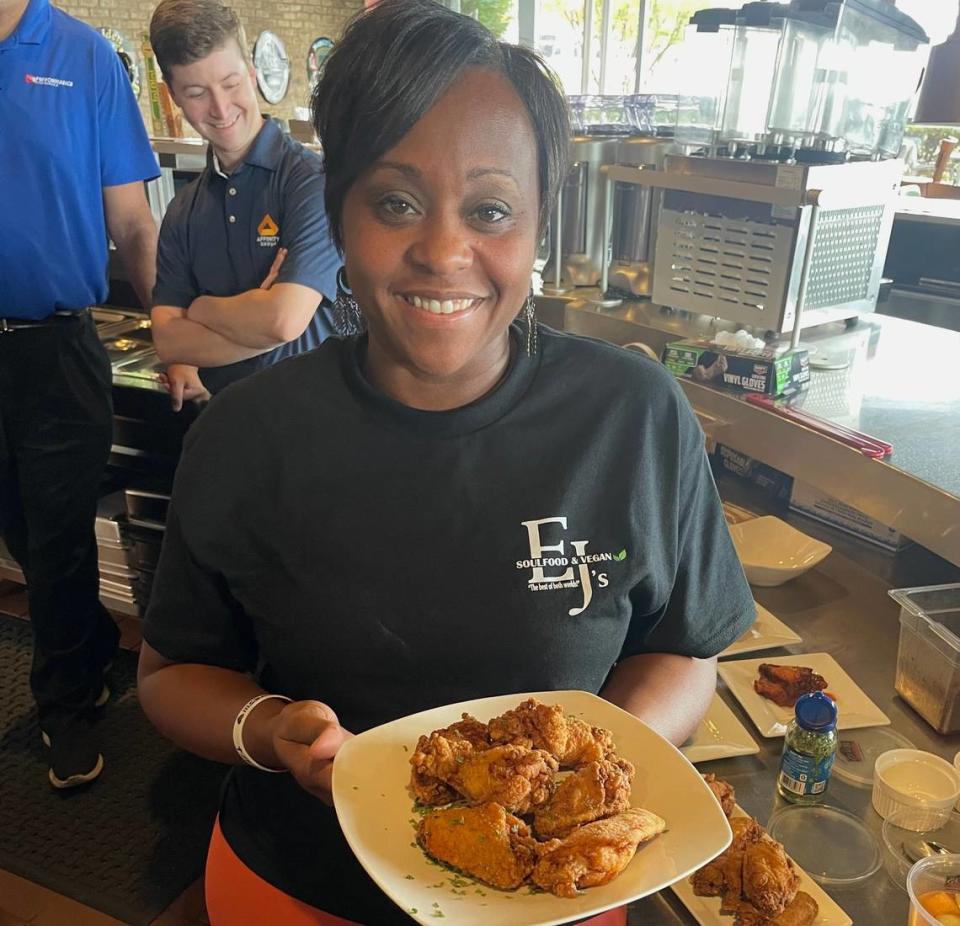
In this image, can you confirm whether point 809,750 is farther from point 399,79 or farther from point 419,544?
point 399,79

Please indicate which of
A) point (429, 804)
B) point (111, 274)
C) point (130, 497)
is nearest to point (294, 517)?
point (429, 804)

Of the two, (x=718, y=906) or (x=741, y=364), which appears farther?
(x=741, y=364)

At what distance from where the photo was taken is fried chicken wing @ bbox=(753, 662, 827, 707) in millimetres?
1246

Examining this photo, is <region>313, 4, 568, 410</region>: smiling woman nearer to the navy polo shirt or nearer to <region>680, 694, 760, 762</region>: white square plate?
<region>680, 694, 760, 762</region>: white square plate

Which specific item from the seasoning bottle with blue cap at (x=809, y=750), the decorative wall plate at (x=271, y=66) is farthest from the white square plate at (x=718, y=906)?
the decorative wall plate at (x=271, y=66)

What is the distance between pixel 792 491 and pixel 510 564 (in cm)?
112

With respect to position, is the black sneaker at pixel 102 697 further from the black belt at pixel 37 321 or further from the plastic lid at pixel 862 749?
the plastic lid at pixel 862 749

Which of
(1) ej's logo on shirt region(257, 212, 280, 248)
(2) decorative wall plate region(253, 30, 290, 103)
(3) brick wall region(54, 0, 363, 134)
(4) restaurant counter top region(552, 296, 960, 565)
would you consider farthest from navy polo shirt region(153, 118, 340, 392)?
(2) decorative wall plate region(253, 30, 290, 103)

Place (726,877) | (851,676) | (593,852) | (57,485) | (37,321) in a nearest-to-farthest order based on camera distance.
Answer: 1. (593,852)
2. (726,877)
3. (851,676)
4. (37,321)
5. (57,485)

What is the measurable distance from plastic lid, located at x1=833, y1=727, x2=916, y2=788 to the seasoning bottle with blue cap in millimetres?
65

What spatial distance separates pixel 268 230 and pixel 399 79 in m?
1.41

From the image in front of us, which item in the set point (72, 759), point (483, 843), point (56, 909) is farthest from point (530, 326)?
point (72, 759)

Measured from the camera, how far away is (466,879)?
0.73 m

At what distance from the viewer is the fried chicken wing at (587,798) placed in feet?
2.58
